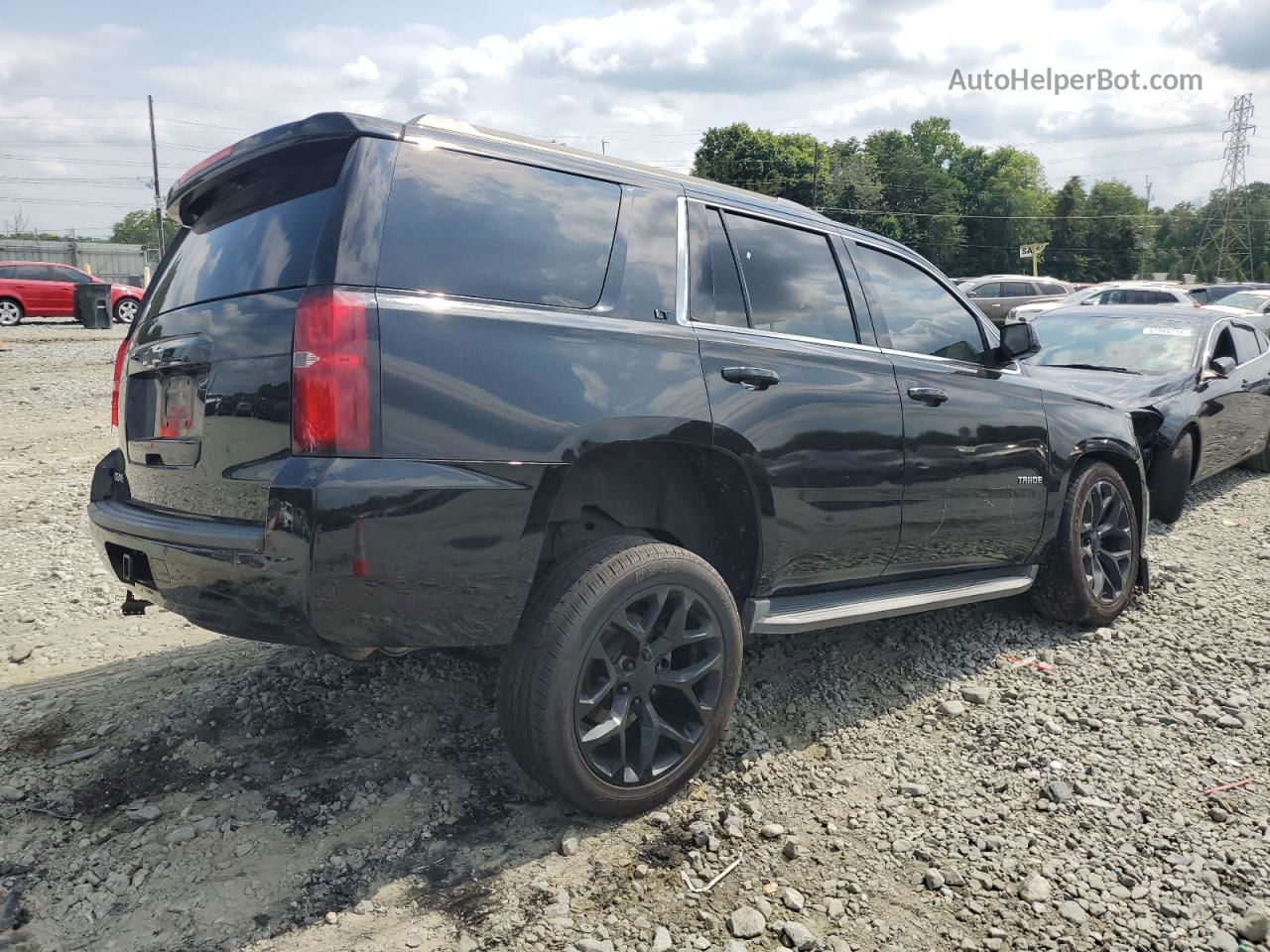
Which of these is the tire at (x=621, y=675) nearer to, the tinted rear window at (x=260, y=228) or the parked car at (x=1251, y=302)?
the tinted rear window at (x=260, y=228)

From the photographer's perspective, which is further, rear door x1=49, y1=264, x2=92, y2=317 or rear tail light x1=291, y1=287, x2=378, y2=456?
rear door x1=49, y1=264, x2=92, y2=317

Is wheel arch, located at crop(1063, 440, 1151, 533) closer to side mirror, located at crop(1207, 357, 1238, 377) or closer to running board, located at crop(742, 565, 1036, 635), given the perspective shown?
running board, located at crop(742, 565, 1036, 635)

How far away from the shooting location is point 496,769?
3.15 m

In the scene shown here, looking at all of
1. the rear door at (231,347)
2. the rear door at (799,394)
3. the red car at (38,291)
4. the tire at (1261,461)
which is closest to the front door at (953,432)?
the rear door at (799,394)

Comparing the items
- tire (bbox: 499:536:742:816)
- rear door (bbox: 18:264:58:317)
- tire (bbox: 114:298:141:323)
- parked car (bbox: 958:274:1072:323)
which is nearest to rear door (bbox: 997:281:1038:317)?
parked car (bbox: 958:274:1072:323)

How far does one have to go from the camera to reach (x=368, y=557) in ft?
7.72

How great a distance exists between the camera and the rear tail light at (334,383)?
2.34 metres

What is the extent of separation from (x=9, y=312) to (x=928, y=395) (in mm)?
22980

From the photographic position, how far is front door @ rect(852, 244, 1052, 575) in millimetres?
3703

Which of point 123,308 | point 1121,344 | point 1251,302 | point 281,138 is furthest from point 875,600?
point 1251,302

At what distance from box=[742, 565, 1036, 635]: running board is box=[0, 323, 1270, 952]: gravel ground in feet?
1.26

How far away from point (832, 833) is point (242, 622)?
1809mm

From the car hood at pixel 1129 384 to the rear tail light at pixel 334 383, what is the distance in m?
5.59

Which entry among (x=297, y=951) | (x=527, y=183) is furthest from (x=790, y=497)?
(x=297, y=951)
